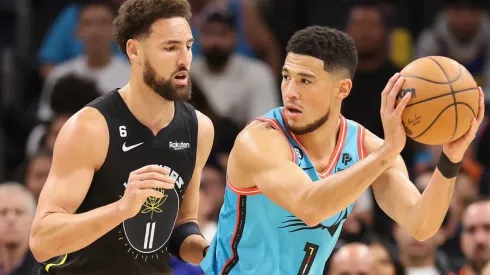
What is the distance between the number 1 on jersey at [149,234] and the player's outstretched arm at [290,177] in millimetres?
557

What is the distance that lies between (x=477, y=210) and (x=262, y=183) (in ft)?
14.3

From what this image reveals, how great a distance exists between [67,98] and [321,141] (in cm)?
534

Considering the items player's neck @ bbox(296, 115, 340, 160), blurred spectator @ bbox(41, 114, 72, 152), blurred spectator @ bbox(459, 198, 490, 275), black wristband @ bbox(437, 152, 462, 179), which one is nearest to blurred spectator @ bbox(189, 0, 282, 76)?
blurred spectator @ bbox(41, 114, 72, 152)

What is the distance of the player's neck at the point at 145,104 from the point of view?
235 inches

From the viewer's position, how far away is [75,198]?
5.62 metres

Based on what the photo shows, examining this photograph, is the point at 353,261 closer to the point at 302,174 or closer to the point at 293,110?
the point at 293,110

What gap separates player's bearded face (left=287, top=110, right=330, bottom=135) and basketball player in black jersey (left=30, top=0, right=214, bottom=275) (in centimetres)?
66

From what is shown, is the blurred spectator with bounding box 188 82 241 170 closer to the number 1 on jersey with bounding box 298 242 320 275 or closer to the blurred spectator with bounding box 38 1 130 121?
the blurred spectator with bounding box 38 1 130 121

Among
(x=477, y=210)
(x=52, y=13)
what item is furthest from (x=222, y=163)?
(x=52, y=13)

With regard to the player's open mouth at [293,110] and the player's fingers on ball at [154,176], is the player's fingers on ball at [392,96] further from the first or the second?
the player's fingers on ball at [154,176]

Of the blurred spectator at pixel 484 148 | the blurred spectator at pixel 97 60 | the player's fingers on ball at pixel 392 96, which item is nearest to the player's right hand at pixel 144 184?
the player's fingers on ball at pixel 392 96

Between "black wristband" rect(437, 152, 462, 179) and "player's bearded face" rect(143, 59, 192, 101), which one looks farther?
"player's bearded face" rect(143, 59, 192, 101)

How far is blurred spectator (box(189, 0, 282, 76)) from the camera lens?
12.0 metres

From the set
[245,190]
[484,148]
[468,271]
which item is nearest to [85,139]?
[245,190]
